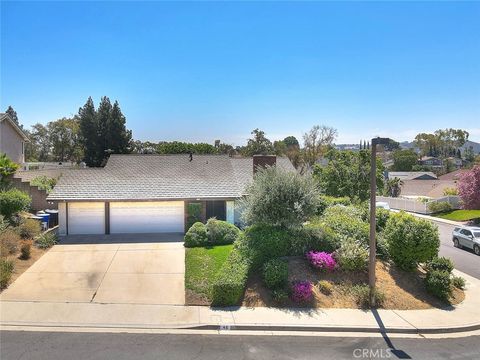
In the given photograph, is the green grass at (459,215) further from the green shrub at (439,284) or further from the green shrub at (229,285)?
the green shrub at (229,285)

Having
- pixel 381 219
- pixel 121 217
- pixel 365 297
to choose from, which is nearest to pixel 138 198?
pixel 121 217

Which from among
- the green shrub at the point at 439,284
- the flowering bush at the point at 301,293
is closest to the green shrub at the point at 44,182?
the flowering bush at the point at 301,293

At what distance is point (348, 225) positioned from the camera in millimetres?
17281

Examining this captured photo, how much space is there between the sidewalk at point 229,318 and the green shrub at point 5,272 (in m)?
1.50

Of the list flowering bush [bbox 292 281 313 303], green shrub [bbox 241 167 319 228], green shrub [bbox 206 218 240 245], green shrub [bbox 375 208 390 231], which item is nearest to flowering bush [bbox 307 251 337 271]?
flowering bush [bbox 292 281 313 303]

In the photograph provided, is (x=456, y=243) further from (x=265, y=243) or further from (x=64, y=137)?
(x=64, y=137)

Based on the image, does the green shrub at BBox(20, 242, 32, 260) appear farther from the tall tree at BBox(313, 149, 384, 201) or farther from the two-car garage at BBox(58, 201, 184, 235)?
the tall tree at BBox(313, 149, 384, 201)

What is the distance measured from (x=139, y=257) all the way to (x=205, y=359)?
942cm

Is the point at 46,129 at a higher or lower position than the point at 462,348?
higher

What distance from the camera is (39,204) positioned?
2602cm

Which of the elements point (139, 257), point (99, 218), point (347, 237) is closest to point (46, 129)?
point (99, 218)

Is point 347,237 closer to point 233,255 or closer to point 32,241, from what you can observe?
point 233,255

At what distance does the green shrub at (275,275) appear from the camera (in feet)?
44.7

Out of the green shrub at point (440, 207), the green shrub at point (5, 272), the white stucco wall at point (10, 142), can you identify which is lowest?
the green shrub at point (440, 207)
